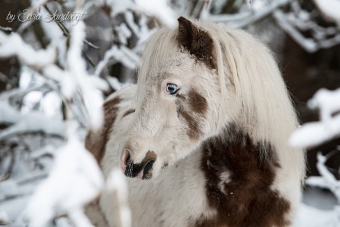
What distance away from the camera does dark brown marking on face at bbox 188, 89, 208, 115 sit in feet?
7.41

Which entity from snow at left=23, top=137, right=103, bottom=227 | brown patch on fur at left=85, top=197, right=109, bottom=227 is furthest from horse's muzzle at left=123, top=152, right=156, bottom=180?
brown patch on fur at left=85, top=197, right=109, bottom=227

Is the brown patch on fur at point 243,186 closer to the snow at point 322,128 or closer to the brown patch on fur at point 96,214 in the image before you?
the brown patch on fur at point 96,214

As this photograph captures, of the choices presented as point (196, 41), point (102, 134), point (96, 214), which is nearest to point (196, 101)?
point (196, 41)

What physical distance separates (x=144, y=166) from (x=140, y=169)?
24 millimetres

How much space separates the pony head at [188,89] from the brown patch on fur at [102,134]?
113cm

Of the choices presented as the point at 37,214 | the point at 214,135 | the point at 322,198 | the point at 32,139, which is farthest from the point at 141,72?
the point at 322,198

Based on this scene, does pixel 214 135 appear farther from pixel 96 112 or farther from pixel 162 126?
pixel 96 112

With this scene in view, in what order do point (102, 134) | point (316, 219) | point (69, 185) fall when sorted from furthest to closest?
point (316, 219)
point (102, 134)
point (69, 185)

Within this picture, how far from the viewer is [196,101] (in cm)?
226

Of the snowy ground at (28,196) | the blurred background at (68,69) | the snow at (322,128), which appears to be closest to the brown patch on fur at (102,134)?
the blurred background at (68,69)

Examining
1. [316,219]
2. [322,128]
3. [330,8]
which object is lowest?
[316,219]

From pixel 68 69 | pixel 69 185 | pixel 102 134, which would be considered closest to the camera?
pixel 69 185

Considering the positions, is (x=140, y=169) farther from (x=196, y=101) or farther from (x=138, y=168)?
(x=196, y=101)

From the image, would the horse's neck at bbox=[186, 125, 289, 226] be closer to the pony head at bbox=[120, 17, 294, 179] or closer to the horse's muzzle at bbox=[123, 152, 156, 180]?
the pony head at bbox=[120, 17, 294, 179]
